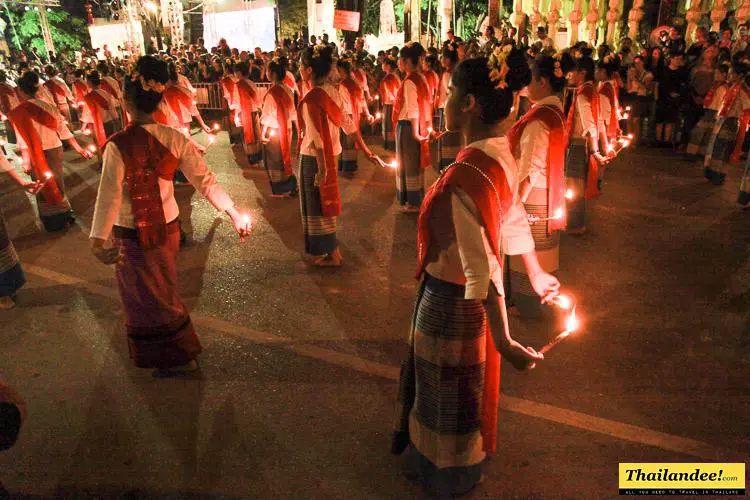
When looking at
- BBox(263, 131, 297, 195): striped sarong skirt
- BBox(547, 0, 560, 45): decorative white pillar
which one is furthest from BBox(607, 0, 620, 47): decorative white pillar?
BBox(263, 131, 297, 195): striped sarong skirt

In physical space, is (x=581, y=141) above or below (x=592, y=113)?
below

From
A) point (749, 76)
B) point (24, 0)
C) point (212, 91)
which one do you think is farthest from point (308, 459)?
point (24, 0)

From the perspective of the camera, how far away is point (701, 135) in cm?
907

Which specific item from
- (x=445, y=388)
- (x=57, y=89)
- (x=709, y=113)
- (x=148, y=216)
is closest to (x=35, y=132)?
(x=148, y=216)

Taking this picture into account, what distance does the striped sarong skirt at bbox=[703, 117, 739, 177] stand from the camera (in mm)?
7355

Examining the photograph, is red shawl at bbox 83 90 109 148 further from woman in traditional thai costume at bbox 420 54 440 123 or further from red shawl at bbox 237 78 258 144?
woman in traditional thai costume at bbox 420 54 440 123

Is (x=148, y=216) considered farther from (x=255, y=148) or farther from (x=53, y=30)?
(x=53, y=30)

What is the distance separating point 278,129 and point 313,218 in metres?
2.59

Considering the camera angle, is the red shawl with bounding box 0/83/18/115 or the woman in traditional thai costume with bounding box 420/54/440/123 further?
the red shawl with bounding box 0/83/18/115

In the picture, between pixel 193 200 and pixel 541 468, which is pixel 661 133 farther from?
pixel 541 468

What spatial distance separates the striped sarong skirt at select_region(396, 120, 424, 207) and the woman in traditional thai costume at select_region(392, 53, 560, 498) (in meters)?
4.47

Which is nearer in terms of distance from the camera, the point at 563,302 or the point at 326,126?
the point at 563,302

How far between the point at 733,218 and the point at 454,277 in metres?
5.79

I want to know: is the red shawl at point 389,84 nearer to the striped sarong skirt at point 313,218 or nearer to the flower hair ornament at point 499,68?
the striped sarong skirt at point 313,218
